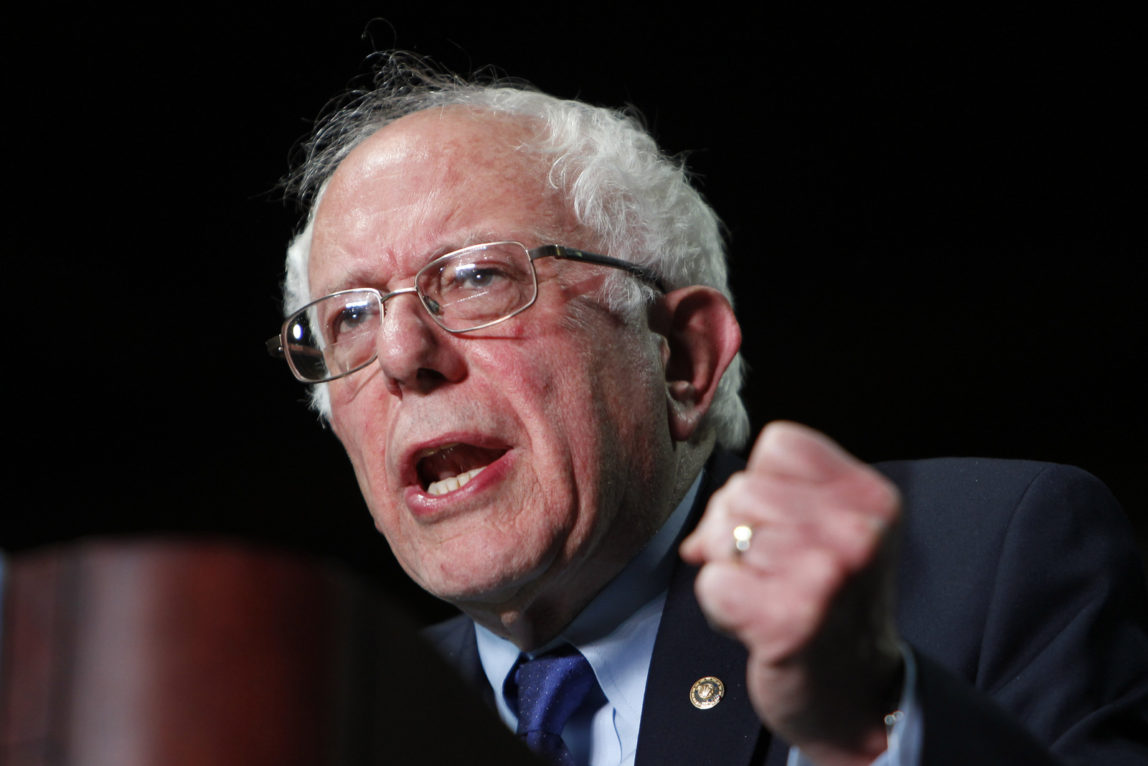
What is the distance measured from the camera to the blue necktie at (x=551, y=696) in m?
1.68

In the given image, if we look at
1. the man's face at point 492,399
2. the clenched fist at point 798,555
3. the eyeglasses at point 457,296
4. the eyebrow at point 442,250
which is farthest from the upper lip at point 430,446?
the clenched fist at point 798,555

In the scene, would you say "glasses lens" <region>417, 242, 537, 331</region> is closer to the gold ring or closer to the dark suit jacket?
the dark suit jacket

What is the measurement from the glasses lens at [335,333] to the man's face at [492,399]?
0.09 feet

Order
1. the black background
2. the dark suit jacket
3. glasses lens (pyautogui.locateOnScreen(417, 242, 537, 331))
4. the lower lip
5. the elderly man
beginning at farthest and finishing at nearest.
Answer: the black background, glasses lens (pyautogui.locateOnScreen(417, 242, 537, 331)), the lower lip, the elderly man, the dark suit jacket

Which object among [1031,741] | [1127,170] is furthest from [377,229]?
[1127,170]

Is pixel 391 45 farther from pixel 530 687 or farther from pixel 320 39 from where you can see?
pixel 530 687

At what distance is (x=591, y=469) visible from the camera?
1.73m

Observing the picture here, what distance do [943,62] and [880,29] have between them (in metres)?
0.15

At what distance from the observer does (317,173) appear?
8.28ft

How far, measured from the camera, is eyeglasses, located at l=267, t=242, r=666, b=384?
1.78 m

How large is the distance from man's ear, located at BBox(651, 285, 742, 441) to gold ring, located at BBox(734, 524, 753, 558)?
1082 mm

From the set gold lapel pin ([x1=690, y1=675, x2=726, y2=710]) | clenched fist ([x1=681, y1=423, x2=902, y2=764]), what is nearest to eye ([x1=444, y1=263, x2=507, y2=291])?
gold lapel pin ([x1=690, y1=675, x2=726, y2=710])

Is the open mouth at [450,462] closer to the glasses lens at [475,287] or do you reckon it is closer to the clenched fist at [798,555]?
the glasses lens at [475,287]

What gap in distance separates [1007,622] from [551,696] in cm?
64
